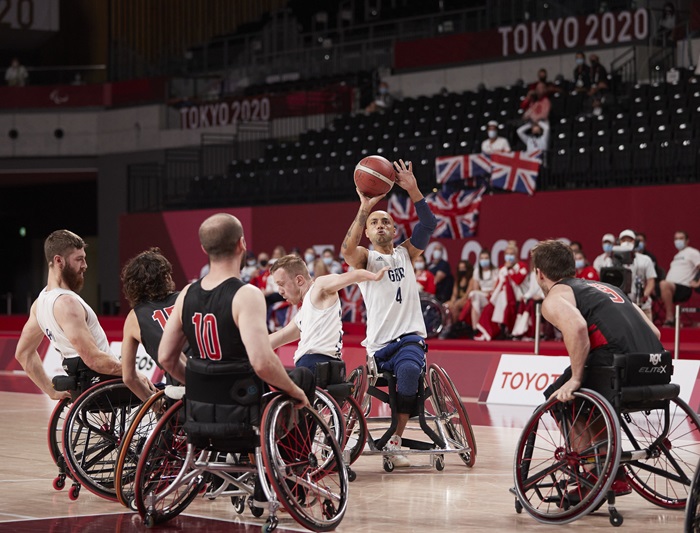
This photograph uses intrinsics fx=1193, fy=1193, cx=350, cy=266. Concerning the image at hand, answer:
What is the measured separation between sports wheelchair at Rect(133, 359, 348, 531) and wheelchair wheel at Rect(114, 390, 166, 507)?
159mm

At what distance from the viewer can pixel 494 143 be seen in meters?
22.3

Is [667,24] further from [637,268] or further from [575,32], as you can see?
[637,268]

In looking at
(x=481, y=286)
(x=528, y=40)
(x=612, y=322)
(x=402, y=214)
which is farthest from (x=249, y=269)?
(x=612, y=322)

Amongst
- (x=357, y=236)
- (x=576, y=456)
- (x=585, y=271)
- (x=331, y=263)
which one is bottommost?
(x=576, y=456)

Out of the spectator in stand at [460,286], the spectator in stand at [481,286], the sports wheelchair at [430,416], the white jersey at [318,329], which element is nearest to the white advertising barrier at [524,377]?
the sports wheelchair at [430,416]

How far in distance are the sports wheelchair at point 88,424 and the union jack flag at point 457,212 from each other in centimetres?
1519

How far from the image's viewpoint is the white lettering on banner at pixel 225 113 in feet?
104

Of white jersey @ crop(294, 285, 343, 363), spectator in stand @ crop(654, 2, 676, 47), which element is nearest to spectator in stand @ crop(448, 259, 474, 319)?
spectator in stand @ crop(654, 2, 676, 47)

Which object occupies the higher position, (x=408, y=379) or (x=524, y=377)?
(x=408, y=379)

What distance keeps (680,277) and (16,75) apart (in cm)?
2365

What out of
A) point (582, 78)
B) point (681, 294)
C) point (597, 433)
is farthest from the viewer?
point (582, 78)

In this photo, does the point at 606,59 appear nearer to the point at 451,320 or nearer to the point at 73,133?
the point at 451,320

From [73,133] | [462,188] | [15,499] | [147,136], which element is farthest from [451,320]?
[73,133]

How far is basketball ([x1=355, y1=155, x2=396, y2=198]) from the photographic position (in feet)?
30.3
